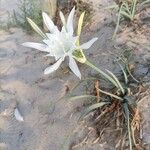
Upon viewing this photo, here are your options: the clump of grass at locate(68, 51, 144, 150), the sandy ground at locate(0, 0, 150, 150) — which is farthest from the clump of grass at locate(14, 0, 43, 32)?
the clump of grass at locate(68, 51, 144, 150)

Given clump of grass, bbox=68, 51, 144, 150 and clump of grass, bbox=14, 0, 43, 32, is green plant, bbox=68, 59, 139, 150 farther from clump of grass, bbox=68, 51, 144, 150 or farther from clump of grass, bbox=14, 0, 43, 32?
clump of grass, bbox=14, 0, 43, 32

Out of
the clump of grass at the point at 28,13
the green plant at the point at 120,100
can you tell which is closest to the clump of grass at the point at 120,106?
the green plant at the point at 120,100

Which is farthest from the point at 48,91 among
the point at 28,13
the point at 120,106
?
the point at 28,13

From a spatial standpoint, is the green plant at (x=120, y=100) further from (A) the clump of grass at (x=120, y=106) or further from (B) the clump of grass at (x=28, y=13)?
(B) the clump of grass at (x=28, y=13)

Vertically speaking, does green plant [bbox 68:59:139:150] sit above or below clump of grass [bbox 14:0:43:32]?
above

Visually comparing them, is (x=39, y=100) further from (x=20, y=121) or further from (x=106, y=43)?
(x=106, y=43)

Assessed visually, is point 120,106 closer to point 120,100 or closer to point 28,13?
point 120,100

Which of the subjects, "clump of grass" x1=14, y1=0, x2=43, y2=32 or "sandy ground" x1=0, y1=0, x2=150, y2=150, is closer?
"sandy ground" x1=0, y1=0, x2=150, y2=150

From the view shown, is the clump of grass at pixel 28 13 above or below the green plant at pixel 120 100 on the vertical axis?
below
